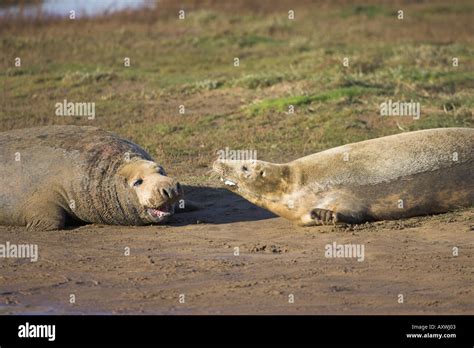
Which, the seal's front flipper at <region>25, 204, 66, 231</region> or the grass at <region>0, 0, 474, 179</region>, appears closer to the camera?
the seal's front flipper at <region>25, 204, 66, 231</region>

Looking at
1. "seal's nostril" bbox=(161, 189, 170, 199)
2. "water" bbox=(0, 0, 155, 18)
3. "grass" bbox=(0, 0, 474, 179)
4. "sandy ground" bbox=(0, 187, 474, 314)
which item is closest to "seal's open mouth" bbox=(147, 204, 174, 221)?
"sandy ground" bbox=(0, 187, 474, 314)

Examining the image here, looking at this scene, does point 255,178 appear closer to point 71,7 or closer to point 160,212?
point 160,212

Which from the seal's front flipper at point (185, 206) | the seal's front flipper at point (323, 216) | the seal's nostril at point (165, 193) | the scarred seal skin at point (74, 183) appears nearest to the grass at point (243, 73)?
the seal's front flipper at point (185, 206)

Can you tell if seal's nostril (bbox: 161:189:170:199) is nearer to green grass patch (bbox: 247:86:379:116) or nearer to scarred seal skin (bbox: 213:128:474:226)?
scarred seal skin (bbox: 213:128:474:226)

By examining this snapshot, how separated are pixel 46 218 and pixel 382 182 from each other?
9.86 feet

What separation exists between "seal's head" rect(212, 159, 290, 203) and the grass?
193 centimetres

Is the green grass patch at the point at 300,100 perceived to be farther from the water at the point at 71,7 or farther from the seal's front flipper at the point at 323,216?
the water at the point at 71,7

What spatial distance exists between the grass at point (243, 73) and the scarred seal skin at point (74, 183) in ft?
6.75

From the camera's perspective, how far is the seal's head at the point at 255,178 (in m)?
9.55

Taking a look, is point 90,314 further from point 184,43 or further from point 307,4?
point 307,4

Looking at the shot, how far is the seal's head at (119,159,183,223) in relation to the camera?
916cm

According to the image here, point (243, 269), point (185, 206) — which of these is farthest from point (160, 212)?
point (243, 269)

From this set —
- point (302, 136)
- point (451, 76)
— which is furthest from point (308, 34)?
point (302, 136)

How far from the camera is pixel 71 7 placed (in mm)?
25234
